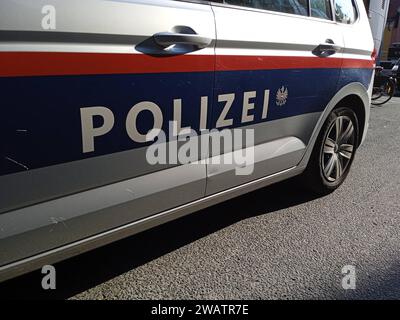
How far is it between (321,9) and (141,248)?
2.07m

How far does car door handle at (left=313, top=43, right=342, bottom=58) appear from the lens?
2.79m

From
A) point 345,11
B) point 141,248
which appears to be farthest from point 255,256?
point 345,11

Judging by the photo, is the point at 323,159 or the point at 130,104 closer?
the point at 130,104

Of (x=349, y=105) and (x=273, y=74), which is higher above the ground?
(x=273, y=74)

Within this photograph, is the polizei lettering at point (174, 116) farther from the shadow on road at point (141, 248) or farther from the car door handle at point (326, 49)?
the shadow on road at point (141, 248)

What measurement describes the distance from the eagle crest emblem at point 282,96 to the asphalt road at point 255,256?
2.87ft

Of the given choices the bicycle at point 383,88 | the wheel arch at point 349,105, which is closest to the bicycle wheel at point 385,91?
the bicycle at point 383,88

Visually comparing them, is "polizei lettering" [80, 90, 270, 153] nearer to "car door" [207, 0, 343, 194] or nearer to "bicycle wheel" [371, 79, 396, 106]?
"car door" [207, 0, 343, 194]

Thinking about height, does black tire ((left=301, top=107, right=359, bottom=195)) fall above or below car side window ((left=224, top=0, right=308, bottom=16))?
below

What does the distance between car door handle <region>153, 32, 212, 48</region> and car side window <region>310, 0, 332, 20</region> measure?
46.8 inches

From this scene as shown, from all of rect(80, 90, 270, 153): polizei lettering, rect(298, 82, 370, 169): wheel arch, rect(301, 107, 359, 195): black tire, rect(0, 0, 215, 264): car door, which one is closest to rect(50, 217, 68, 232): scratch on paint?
rect(0, 0, 215, 264): car door

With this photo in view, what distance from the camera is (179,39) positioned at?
1905mm

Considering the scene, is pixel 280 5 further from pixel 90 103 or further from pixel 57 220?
pixel 57 220

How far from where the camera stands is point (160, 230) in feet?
9.05
